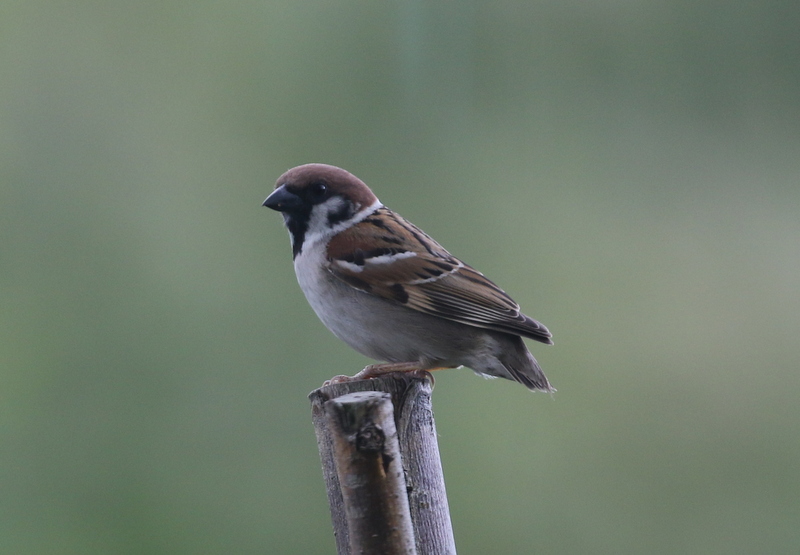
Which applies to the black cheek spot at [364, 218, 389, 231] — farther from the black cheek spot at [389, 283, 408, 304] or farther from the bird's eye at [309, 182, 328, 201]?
the black cheek spot at [389, 283, 408, 304]

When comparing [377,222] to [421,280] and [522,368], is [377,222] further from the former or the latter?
[522,368]

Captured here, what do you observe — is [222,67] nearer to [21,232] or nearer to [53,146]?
[53,146]

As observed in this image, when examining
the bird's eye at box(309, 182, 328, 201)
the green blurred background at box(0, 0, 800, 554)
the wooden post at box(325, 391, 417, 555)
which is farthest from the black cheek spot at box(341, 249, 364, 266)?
the green blurred background at box(0, 0, 800, 554)

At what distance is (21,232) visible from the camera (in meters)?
7.08

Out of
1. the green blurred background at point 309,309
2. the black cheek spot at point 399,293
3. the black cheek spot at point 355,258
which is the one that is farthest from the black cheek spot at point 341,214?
the green blurred background at point 309,309

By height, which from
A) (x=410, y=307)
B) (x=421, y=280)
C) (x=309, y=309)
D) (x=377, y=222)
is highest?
(x=309, y=309)

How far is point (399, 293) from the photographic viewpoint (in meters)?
3.26

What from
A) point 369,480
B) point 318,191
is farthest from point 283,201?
point 369,480

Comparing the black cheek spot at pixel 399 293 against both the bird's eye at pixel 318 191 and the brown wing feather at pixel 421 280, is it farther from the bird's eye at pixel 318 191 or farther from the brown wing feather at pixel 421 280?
the bird's eye at pixel 318 191

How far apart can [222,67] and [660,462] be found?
211 inches

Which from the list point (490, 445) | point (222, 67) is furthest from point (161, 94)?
point (490, 445)

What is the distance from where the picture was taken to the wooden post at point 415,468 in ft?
7.06

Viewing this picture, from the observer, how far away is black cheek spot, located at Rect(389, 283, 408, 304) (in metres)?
3.25

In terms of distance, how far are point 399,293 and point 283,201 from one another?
63 centimetres
